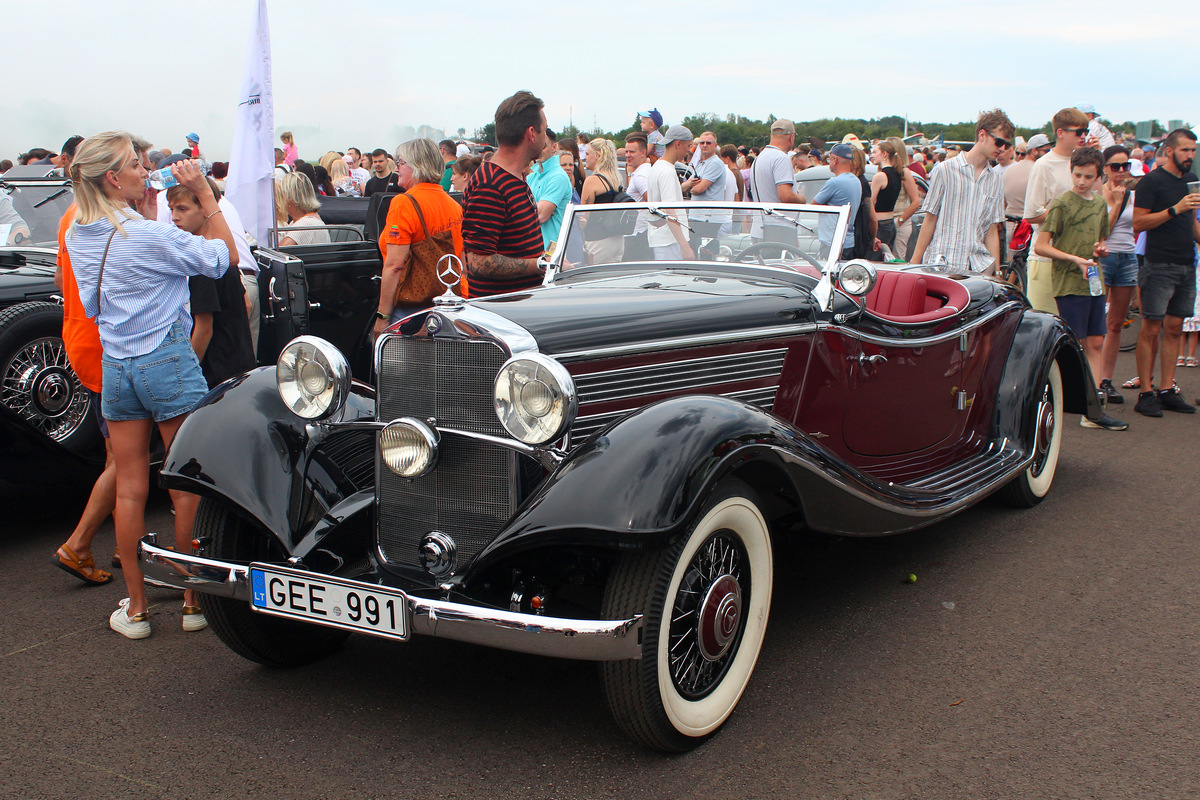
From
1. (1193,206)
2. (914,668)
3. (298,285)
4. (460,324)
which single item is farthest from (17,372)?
(1193,206)

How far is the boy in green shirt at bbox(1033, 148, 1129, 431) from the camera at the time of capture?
20.8 feet

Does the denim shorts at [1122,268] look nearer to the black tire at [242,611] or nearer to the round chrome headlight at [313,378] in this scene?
the round chrome headlight at [313,378]

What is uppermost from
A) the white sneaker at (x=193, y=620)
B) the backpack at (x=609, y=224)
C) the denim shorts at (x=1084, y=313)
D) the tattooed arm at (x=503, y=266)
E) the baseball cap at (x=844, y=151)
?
the baseball cap at (x=844, y=151)

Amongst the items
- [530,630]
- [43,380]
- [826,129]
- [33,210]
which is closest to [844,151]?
[33,210]

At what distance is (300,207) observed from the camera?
7.14m

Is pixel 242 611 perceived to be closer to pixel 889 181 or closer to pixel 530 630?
pixel 530 630

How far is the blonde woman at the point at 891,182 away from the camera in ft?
30.1

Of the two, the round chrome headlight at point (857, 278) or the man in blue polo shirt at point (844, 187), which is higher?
the man in blue polo shirt at point (844, 187)

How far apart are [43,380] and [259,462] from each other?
225 centimetres

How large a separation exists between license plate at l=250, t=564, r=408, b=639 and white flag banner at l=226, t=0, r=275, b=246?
362cm

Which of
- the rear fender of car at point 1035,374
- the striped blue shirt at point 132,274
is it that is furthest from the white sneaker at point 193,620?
the rear fender of car at point 1035,374

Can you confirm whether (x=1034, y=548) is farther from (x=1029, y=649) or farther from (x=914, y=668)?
(x=914, y=668)

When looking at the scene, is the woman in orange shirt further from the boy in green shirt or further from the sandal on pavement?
the boy in green shirt

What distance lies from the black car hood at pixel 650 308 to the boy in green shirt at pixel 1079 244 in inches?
145
